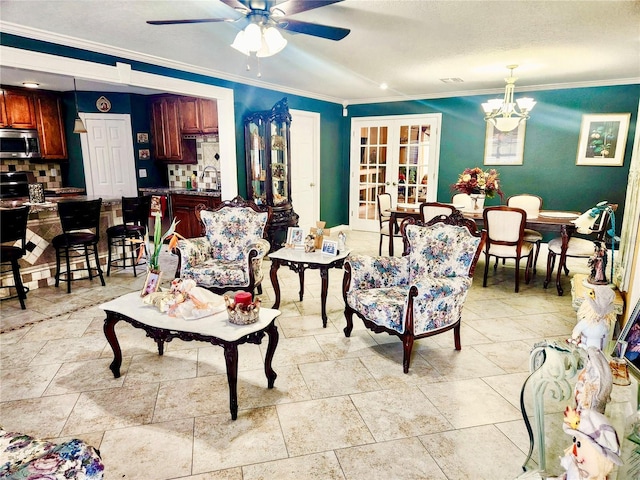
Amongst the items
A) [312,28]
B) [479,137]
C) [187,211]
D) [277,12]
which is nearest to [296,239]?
[312,28]

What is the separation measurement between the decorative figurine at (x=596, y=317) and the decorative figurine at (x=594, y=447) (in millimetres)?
596

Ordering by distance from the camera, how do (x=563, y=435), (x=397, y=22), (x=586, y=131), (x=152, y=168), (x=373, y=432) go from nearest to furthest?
(x=563, y=435) → (x=373, y=432) → (x=397, y=22) → (x=586, y=131) → (x=152, y=168)

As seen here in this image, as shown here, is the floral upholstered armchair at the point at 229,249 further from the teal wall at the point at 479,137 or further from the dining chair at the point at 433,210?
the dining chair at the point at 433,210

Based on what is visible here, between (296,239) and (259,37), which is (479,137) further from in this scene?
(259,37)

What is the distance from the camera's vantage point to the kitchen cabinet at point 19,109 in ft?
20.2

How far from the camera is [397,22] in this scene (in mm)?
3043

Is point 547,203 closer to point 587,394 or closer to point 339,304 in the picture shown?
point 339,304

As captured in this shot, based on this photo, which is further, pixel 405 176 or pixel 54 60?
pixel 405 176

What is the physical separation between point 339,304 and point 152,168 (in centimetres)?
477

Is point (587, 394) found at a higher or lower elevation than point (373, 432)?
higher

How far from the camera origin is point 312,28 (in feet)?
7.68

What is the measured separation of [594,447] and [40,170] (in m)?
8.09

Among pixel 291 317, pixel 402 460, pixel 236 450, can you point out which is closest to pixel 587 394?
pixel 402 460

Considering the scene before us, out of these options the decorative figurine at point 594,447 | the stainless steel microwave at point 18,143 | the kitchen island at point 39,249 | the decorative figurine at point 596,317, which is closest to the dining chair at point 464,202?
the decorative figurine at point 596,317
